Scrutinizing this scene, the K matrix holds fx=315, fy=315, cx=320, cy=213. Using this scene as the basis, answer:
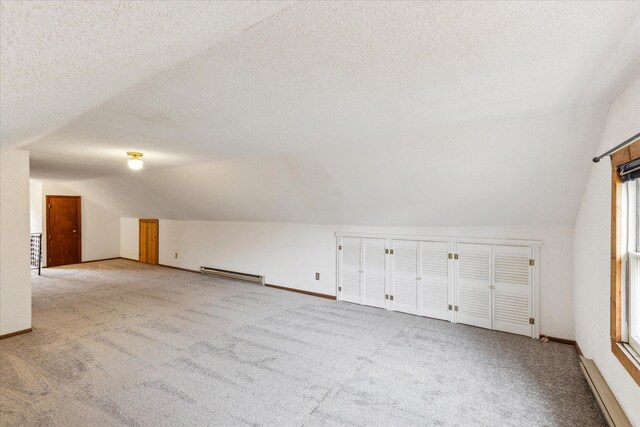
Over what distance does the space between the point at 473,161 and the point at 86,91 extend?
3.22m

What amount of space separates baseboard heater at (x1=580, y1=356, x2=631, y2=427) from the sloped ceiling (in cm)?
165

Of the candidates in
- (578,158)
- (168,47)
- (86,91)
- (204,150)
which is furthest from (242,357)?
(578,158)

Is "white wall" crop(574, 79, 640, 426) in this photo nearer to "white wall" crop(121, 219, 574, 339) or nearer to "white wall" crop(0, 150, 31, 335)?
"white wall" crop(121, 219, 574, 339)

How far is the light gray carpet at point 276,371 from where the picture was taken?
2.36m

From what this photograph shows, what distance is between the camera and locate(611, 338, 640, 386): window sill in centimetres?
182

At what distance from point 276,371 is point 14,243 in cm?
363

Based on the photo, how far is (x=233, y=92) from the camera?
2084mm

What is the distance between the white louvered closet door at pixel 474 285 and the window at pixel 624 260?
195 cm

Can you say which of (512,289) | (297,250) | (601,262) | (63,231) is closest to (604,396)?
(601,262)

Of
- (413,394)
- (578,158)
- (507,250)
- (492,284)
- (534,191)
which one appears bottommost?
(413,394)

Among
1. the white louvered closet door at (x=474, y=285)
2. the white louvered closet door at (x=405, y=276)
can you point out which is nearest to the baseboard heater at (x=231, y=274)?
the white louvered closet door at (x=405, y=276)

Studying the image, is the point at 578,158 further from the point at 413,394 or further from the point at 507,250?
the point at 413,394

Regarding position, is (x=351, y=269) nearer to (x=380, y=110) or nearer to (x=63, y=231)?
(x=380, y=110)

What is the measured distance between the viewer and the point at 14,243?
12.7ft
